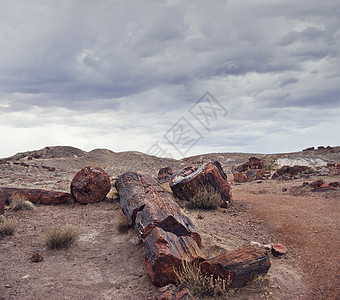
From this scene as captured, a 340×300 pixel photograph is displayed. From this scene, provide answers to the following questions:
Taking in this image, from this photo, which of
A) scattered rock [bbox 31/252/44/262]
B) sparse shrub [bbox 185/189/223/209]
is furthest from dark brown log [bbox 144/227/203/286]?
sparse shrub [bbox 185/189/223/209]

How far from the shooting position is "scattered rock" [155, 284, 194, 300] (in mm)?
4141

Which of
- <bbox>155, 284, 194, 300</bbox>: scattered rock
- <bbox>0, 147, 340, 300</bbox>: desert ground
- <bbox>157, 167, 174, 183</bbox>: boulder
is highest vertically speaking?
<bbox>157, 167, 174, 183</bbox>: boulder

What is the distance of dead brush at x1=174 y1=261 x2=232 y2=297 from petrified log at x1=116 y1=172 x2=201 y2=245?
1.86m

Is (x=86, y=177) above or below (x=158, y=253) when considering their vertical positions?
above

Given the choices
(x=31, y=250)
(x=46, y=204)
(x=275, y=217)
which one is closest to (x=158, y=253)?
(x=31, y=250)

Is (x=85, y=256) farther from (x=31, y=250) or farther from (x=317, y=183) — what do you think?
(x=317, y=183)

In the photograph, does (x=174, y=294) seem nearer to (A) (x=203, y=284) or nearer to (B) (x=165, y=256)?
(A) (x=203, y=284)

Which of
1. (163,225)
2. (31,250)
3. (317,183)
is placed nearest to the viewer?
(163,225)

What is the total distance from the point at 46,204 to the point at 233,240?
8.03 metres

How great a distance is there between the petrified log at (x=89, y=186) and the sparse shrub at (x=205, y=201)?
3795 mm

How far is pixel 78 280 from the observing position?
18.5 feet

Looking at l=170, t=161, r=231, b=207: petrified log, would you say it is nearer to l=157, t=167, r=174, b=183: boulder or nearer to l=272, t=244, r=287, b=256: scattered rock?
l=272, t=244, r=287, b=256: scattered rock

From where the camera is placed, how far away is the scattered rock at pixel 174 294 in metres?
4.14

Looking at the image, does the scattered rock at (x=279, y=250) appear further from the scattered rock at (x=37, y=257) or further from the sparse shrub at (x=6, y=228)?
the sparse shrub at (x=6, y=228)
